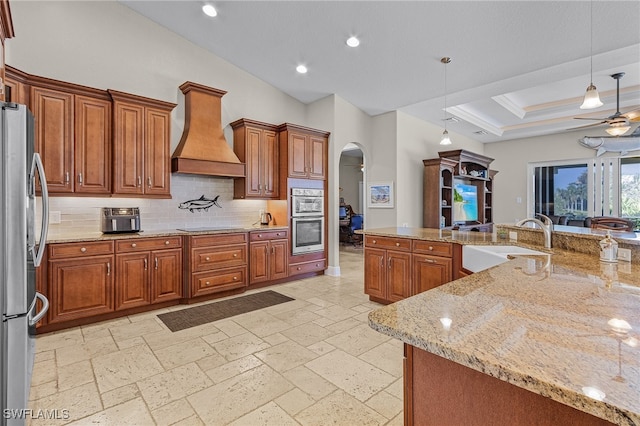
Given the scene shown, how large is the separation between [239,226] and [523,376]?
Answer: 4592 millimetres

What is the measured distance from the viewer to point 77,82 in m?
3.57

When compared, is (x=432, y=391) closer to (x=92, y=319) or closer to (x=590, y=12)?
(x=92, y=319)

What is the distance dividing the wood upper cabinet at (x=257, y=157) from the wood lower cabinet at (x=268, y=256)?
65 centimetres

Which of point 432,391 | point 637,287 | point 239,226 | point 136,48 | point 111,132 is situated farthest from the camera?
point 239,226

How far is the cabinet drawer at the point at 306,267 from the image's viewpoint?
490cm

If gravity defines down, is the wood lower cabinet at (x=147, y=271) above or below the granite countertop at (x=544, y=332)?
below

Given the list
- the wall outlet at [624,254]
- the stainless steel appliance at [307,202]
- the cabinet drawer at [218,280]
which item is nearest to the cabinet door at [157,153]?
the cabinet drawer at [218,280]

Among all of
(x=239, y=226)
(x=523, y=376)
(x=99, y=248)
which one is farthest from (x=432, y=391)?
(x=239, y=226)

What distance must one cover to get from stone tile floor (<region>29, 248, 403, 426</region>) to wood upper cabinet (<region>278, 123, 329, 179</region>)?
7.89ft

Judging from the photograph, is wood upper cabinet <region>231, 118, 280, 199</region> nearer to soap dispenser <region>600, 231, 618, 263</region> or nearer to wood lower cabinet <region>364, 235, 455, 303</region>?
wood lower cabinet <region>364, 235, 455, 303</region>

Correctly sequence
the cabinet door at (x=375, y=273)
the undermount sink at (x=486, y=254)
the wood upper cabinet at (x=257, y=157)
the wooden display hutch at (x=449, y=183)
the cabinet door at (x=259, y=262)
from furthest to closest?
the wooden display hutch at (x=449, y=183)
the wood upper cabinet at (x=257, y=157)
the cabinet door at (x=259, y=262)
the cabinet door at (x=375, y=273)
the undermount sink at (x=486, y=254)

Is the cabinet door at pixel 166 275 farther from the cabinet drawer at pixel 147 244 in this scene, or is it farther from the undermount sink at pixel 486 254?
the undermount sink at pixel 486 254

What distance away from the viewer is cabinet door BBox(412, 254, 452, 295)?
3064 millimetres

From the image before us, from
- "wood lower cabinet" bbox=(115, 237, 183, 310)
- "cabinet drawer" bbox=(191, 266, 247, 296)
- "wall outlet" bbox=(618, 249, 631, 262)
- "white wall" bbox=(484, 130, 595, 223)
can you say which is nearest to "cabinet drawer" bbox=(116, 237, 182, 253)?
"wood lower cabinet" bbox=(115, 237, 183, 310)
